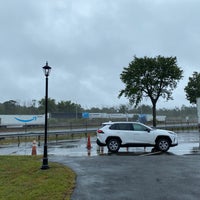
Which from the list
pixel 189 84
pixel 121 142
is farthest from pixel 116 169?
pixel 189 84

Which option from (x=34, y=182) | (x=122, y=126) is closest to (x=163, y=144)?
(x=122, y=126)

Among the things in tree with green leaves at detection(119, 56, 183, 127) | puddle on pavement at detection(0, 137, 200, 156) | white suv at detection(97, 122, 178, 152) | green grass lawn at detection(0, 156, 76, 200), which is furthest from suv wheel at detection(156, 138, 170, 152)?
tree with green leaves at detection(119, 56, 183, 127)

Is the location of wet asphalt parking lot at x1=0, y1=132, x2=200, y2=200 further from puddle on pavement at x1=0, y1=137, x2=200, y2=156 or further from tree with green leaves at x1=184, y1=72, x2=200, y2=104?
tree with green leaves at x1=184, y1=72, x2=200, y2=104

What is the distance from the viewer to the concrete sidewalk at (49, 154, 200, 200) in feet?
23.0

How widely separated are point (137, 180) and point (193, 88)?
4058cm

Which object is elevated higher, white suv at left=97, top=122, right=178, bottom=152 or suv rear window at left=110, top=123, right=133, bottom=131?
suv rear window at left=110, top=123, right=133, bottom=131

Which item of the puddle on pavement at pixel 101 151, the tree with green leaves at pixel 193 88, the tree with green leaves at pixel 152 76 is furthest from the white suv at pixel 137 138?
the tree with green leaves at pixel 193 88

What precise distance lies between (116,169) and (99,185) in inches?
107

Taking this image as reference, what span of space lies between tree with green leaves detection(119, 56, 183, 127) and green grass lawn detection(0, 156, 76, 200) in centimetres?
2781

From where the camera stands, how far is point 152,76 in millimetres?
37969

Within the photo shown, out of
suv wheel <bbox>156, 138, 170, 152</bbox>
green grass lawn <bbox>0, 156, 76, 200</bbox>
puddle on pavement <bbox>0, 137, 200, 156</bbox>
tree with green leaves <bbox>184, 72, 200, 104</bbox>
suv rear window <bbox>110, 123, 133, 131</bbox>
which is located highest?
tree with green leaves <bbox>184, 72, 200, 104</bbox>

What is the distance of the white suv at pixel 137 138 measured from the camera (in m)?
16.7

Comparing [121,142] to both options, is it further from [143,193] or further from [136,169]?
[143,193]

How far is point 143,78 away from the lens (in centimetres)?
3809
